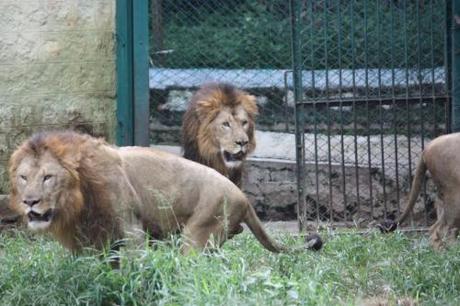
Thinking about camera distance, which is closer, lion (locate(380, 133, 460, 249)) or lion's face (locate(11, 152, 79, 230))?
lion's face (locate(11, 152, 79, 230))

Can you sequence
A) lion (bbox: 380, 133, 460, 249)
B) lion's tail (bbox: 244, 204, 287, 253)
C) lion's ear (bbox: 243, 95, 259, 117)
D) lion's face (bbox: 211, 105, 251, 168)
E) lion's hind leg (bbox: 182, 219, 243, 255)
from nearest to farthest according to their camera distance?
lion's hind leg (bbox: 182, 219, 243, 255) → lion's tail (bbox: 244, 204, 287, 253) → lion (bbox: 380, 133, 460, 249) → lion's face (bbox: 211, 105, 251, 168) → lion's ear (bbox: 243, 95, 259, 117)

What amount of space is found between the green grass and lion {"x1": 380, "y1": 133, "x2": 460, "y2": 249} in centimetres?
78

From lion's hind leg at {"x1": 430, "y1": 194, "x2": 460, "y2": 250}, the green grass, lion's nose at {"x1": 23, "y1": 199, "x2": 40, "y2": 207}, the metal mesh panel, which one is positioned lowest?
the green grass

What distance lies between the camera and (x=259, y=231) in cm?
661

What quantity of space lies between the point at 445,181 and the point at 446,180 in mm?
12

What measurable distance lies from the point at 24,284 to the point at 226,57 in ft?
21.1

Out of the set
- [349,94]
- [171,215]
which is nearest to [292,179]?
[349,94]

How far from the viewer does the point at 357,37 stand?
12.6 meters

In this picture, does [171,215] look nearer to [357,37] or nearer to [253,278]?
[253,278]

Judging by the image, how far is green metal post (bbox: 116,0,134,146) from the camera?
28.6 feet

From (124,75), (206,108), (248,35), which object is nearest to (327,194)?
(206,108)

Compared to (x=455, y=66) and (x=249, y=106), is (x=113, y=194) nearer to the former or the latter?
(x=249, y=106)

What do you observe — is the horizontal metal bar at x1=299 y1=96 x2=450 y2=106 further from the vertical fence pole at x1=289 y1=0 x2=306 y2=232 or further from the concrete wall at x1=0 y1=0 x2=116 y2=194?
the concrete wall at x1=0 y1=0 x2=116 y2=194

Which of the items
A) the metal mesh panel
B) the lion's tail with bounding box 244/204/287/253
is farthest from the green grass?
the metal mesh panel
